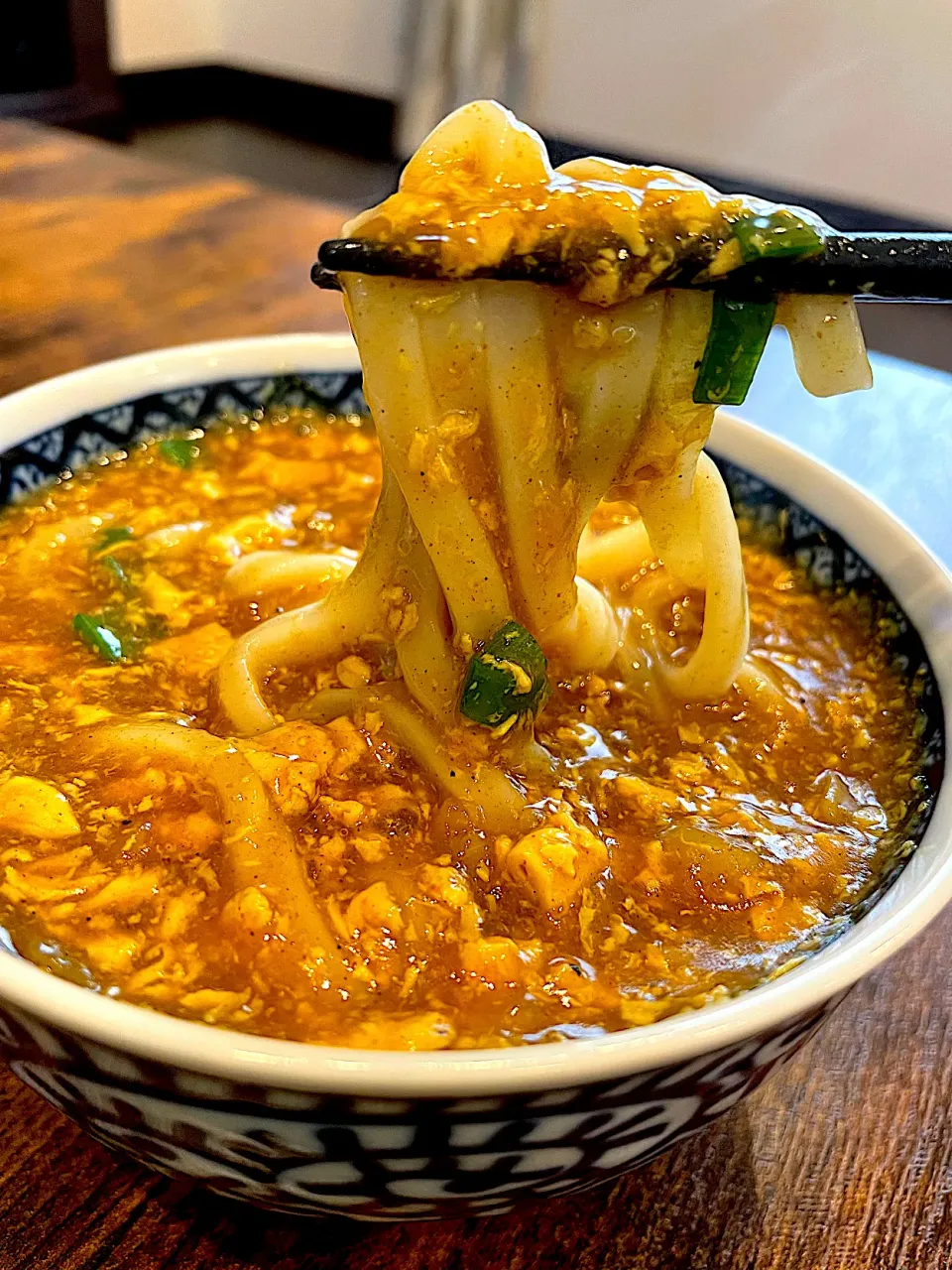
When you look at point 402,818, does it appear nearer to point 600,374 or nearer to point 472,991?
point 472,991

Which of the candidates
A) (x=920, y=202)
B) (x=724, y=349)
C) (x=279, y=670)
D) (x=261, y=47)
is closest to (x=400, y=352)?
(x=724, y=349)

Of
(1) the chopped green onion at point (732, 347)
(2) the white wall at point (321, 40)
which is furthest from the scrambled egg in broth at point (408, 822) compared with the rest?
(2) the white wall at point (321, 40)

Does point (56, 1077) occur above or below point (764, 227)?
below

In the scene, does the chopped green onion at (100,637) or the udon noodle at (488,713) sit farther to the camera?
the chopped green onion at (100,637)

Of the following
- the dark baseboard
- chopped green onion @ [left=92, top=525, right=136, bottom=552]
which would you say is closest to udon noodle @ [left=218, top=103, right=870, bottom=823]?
chopped green onion @ [left=92, top=525, right=136, bottom=552]

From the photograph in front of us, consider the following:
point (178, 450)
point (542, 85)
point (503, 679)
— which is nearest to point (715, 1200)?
point (503, 679)

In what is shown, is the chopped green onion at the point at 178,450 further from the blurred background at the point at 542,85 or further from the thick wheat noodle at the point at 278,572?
the blurred background at the point at 542,85

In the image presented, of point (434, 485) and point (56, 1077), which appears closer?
point (56, 1077)
